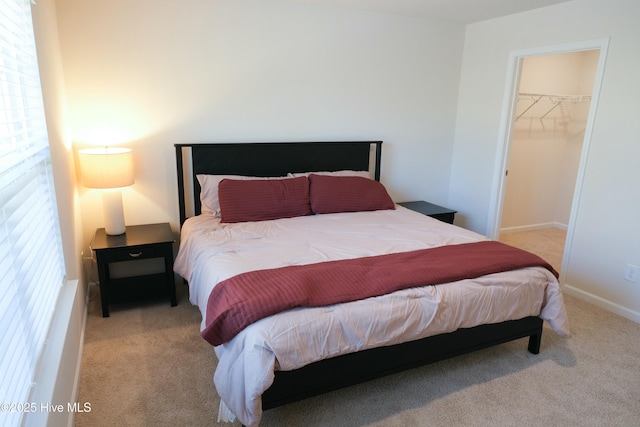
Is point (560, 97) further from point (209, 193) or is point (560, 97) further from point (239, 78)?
point (209, 193)

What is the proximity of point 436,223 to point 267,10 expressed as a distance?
222 centimetres

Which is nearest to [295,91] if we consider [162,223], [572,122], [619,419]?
[162,223]

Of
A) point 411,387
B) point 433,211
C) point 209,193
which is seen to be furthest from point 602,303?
point 209,193

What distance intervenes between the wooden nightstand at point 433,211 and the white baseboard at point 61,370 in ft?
9.72

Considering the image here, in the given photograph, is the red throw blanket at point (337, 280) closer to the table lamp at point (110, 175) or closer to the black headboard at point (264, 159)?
the table lamp at point (110, 175)

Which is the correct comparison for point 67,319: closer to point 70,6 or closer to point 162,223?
point 162,223

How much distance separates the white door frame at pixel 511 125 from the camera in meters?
3.07

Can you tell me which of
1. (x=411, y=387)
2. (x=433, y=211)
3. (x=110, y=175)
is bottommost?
(x=411, y=387)

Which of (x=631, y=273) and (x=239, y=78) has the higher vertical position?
(x=239, y=78)

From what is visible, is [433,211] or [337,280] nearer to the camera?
[337,280]

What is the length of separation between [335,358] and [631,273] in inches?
98.7

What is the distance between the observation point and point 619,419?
2027 millimetres

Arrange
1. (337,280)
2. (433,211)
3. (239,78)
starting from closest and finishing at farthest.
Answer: (337,280), (239,78), (433,211)

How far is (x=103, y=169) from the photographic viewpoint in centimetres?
278
